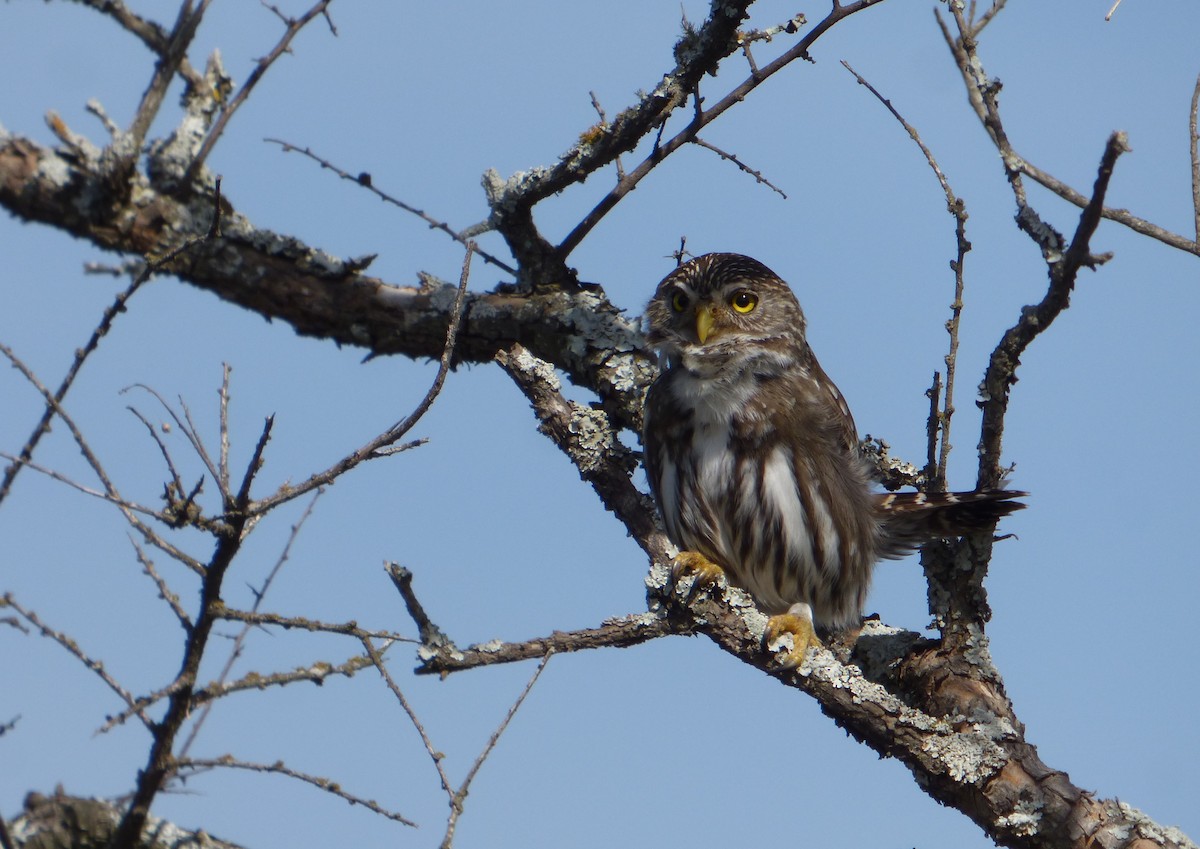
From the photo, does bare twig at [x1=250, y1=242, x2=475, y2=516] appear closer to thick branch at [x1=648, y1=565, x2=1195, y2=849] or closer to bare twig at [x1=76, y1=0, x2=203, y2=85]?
thick branch at [x1=648, y1=565, x2=1195, y2=849]

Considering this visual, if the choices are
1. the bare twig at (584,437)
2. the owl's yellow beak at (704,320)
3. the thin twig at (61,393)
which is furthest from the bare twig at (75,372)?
the owl's yellow beak at (704,320)

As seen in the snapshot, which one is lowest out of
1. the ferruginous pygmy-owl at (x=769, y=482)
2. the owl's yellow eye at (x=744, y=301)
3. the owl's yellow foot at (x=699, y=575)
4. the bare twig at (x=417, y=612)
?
the bare twig at (x=417, y=612)

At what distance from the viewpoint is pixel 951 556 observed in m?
4.34

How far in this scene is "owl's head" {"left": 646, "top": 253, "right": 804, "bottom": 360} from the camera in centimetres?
512

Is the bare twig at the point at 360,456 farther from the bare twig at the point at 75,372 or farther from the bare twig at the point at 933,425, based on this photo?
the bare twig at the point at 933,425

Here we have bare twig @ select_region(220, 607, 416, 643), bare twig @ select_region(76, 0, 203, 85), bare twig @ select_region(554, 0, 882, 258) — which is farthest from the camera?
bare twig @ select_region(76, 0, 203, 85)

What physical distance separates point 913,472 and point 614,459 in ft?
4.56

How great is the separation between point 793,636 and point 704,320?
156 centimetres

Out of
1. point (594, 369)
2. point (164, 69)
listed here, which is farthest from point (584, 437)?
point (164, 69)

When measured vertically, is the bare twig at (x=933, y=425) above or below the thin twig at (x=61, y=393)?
above

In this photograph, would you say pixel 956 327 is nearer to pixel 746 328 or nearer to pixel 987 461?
pixel 987 461

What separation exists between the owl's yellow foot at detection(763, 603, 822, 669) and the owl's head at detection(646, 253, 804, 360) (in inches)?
47.5

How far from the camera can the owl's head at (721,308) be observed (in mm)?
5125

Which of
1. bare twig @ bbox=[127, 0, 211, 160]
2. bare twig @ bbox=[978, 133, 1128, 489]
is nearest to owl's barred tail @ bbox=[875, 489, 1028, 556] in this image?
bare twig @ bbox=[978, 133, 1128, 489]
